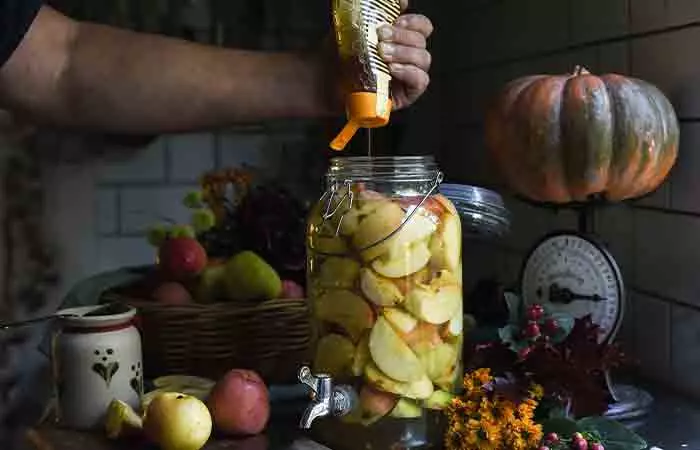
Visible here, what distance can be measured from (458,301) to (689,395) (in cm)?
33

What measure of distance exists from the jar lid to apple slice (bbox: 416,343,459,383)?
0.48 ft

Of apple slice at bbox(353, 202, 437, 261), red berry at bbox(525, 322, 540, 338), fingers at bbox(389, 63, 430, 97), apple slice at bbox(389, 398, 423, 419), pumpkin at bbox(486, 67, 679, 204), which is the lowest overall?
apple slice at bbox(389, 398, 423, 419)

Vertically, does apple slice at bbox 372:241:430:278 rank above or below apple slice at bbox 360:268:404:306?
above

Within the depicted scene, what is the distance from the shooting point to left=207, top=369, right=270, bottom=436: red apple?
85 cm

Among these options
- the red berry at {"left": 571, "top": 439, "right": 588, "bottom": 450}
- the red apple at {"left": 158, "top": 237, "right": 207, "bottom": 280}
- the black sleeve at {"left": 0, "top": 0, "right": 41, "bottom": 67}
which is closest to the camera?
the red berry at {"left": 571, "top": 439, "right": 588, "bottom": 450}

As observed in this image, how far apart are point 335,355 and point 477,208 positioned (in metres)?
0.21

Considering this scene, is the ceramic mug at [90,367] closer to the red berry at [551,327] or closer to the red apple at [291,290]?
the red apple at [291,290]

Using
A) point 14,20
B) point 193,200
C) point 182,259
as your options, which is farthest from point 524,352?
point 193,200

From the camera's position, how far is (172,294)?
1089 mm

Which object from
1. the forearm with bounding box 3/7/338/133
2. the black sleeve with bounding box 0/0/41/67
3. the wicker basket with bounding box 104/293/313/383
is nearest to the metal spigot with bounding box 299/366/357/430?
the wicker basket with bounding box 104/293/313/383

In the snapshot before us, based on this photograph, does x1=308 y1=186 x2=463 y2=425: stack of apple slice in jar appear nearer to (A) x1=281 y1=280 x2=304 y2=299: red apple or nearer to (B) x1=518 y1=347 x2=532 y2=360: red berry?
(B) x1=518 y1=347 x2=532 y2=360: red berry

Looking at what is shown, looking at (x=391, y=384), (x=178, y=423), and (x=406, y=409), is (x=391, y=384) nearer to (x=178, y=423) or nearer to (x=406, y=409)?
(x=406, y=409)

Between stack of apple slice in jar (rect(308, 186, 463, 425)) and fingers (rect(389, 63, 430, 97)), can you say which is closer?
stack of apple slice in jar (rect(308, 186, 463, 425))

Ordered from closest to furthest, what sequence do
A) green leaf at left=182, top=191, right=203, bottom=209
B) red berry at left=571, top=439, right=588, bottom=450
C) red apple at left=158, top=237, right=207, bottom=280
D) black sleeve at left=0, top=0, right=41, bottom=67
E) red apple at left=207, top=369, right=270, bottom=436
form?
red berry at left=571, top=439, right=588, bottom=450
red apple at left=207, top=369, right=270, bottom=436
black sleeve at left=0, top=0, right=41, bottom=67
red apple at left=158, top=237, right=207, bottom=280
green leaf at left=182, top=191, right=203, bottom=209
